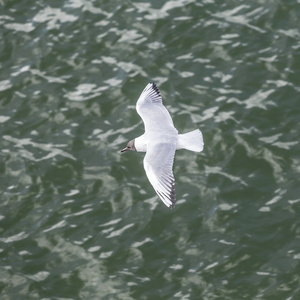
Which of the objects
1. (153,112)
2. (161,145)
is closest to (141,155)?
(153,112)

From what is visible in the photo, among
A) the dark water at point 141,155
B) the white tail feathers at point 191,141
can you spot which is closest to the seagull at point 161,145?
the white tail feathers at point 191,141

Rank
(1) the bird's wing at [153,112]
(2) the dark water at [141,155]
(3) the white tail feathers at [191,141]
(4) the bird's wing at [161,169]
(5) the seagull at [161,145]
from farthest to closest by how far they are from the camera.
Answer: (2) the dark water at [141,155]
(1) the bird's wing at [153,112]
(3) the white tail feathers at [191,141]
(5) the seagull at [161,145]
(4) the bird's wing at [161,169]

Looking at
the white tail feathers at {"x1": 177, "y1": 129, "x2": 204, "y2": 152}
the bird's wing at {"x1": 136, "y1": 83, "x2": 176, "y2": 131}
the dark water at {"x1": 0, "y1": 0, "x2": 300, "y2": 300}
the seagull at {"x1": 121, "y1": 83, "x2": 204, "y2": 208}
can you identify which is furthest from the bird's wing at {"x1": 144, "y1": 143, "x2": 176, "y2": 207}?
the dark water at {"x1": 0, "y1": 0, "x2": 300, "y2": 300}

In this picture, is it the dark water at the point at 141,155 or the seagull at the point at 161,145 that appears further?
the dark water at the point at 141,155

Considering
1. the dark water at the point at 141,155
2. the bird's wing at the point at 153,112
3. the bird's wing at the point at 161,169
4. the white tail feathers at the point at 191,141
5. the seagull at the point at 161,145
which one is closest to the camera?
the bird's wing at the point at 161,169

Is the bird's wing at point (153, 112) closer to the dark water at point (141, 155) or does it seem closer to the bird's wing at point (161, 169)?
the bird's wing at point (161, 169)

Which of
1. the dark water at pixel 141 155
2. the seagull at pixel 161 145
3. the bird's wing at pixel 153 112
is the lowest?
the dark water at pixel 141 155

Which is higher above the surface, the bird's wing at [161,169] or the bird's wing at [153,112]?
the bird's wing at [161,169]
